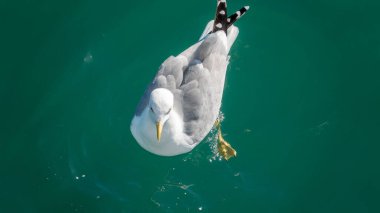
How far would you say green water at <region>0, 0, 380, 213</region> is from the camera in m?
5.39

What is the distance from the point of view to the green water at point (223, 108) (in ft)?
17.7

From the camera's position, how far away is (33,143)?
561cm

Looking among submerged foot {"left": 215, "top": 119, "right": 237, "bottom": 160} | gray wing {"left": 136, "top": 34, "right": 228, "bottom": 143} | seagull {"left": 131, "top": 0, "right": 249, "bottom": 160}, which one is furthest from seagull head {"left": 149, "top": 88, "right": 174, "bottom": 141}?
submerged foot {"left": 215, "top": 119, "right": 237, "bottom": 160}

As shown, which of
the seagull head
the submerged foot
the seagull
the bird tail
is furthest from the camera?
the submerged foot

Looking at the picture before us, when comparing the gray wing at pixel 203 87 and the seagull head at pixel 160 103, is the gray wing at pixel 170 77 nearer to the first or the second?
the gray wing at pixel 203 87

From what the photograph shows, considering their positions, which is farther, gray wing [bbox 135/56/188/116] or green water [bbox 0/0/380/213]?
green water [bbox 0/0/380/213]

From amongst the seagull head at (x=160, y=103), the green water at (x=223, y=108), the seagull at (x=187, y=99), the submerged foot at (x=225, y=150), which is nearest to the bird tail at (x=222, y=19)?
the seagull at (x=187, y=99)

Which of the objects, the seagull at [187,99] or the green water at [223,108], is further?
the green water at [223,108]

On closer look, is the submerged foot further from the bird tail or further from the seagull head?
the seagull head

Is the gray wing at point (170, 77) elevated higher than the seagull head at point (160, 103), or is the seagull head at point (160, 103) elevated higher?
the gray wing at point (170, 77)

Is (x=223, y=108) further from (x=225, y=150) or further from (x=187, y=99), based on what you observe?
(x=187, y=99)

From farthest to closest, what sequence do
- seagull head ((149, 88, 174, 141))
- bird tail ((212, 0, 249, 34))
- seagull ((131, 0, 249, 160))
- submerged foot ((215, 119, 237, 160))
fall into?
submerged foot ((215, 119, 237, 160)), bird tail ((212, 0, 249, 34)), seagull ((131, 0, 249, 160)), seagull head ((149, 88, 174, 141))

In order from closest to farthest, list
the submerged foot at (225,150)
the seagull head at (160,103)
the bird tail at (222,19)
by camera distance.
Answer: the seagull head at (160,103)
the bird tail at (222,19)
the submerged foot at (225,150)

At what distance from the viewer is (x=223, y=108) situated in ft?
18.4
